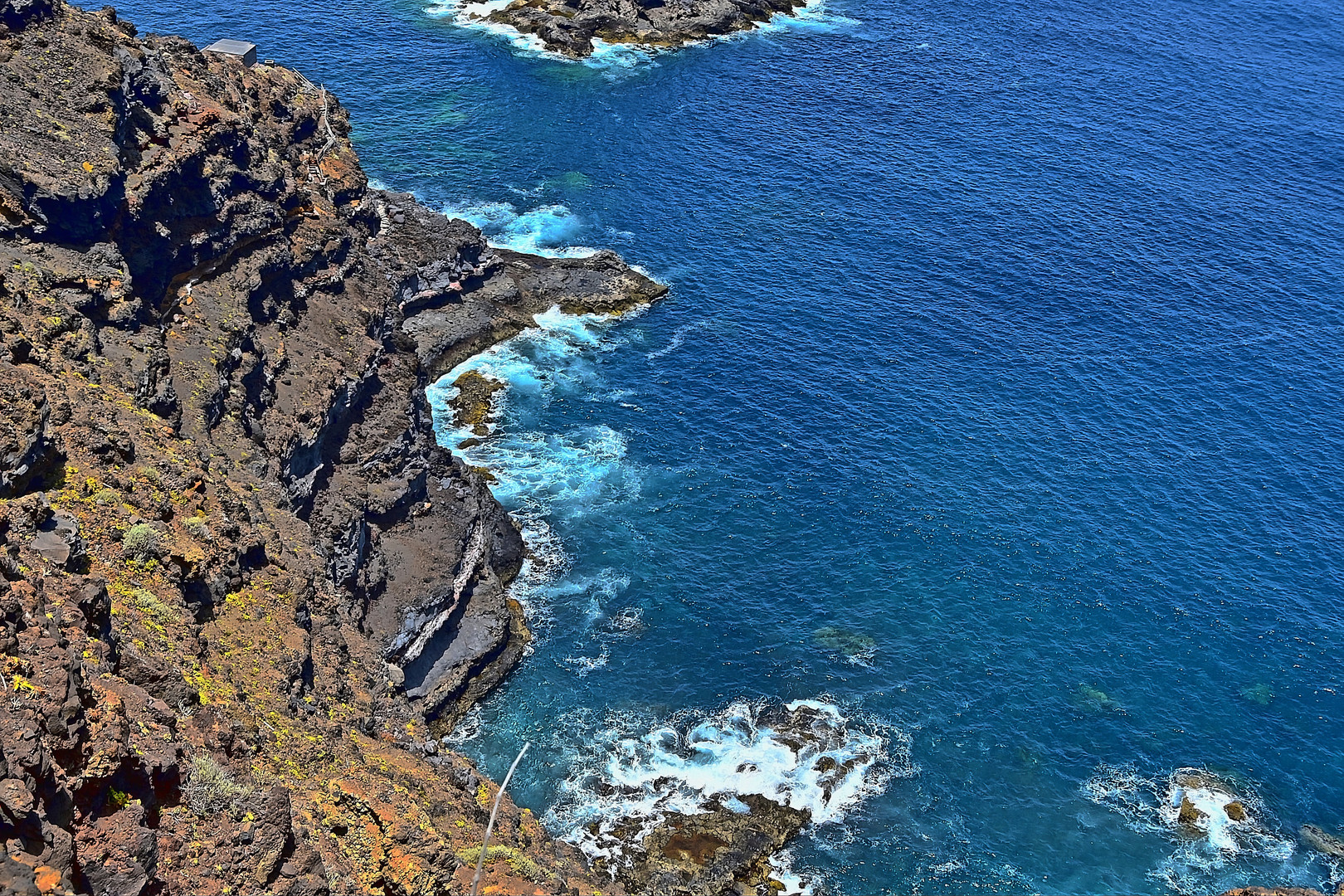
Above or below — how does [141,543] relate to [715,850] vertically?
above

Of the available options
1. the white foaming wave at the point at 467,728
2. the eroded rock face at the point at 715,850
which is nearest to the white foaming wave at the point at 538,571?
the white foaming wave at the point at 467,728

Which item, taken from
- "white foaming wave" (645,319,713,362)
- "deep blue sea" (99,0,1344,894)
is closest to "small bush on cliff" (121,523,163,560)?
"deep blue sea" (99,0,1344,894)

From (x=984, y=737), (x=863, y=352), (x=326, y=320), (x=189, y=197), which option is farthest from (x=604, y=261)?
(x=984, y=737)

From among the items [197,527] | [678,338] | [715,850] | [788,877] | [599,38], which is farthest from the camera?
[599,38]

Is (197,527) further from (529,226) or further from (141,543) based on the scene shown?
(529,226)

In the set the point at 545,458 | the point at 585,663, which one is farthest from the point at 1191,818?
the point at 545,458

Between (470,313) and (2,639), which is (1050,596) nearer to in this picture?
(470,313)

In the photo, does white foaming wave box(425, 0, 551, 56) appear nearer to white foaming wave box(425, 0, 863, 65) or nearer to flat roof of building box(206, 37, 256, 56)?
white foaming wave box(425, 0, 863, 65)
